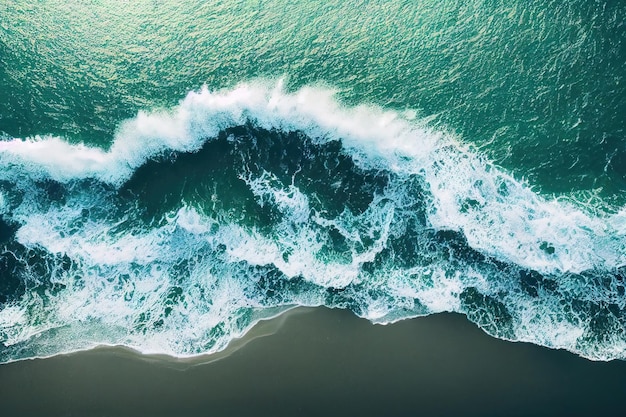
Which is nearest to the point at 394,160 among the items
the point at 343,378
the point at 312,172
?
the point at 312,172

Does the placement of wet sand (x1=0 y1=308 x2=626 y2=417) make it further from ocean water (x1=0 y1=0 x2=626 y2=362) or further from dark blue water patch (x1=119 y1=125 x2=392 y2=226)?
dark blue water patch (x1=119 y1=125 x2=392 y2=226)

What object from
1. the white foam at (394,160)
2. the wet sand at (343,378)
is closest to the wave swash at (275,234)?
the white foam at (394,160)

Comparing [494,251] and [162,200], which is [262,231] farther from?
[494,251]

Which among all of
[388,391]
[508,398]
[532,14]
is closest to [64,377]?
[388,391]

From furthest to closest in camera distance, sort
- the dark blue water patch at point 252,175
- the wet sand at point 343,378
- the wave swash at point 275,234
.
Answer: the dark blue water patch at point 252,175, the wave swash at point 275,234, the wet sand at point 343,378

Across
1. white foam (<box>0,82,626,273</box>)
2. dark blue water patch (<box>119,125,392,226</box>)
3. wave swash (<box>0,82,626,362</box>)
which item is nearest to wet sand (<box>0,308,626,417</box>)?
wave swash (<box>0,82,626,362</box>)

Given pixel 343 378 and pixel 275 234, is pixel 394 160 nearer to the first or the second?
pixel 275 234

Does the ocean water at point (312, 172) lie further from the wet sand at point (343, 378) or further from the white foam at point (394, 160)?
the wet sand at point (343, 378)
